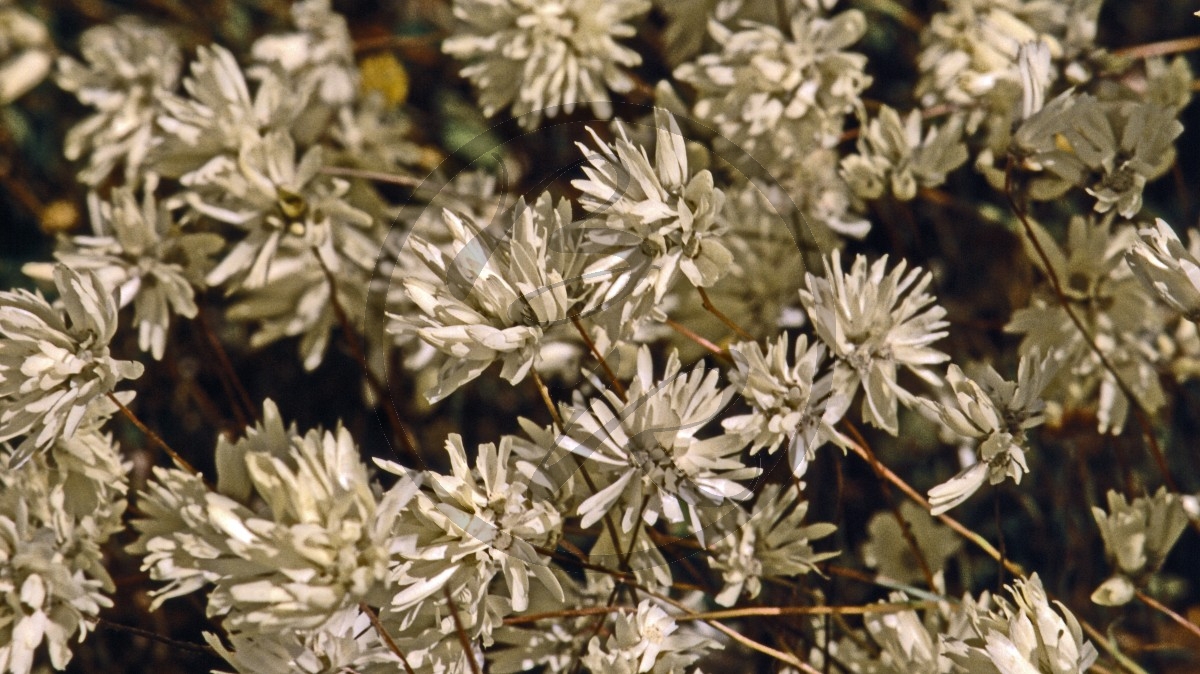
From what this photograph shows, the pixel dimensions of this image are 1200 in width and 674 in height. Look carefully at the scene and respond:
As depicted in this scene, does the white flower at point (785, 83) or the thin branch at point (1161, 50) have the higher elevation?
the white flower at point (785, 83)

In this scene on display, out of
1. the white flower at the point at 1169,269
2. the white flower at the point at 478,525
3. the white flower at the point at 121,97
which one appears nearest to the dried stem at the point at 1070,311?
the white flower at the point at 1169,269

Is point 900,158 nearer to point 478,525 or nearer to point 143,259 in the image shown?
point 478,525

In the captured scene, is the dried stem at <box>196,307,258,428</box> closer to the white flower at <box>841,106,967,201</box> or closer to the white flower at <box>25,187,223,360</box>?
the white flower at <box>25,187,223,360</box>

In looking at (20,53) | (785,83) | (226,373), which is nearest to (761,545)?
(785,83)

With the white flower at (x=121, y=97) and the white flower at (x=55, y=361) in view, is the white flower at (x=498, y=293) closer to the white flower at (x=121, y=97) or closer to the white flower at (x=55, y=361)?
the white flower at (x=55, y=361)

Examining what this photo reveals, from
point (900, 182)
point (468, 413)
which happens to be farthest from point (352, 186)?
point (900, 182)

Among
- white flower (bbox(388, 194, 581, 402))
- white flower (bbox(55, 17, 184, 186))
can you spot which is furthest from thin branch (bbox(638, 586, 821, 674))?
white flower (bbox(55, 17, 184, 186))
